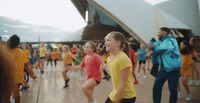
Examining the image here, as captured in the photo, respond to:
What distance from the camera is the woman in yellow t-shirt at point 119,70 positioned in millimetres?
4020

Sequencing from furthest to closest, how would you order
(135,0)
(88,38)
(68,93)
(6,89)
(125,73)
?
1. (88,38)
2. (135,0)
3. (68,93)
4. (125,73)
5. (6,89)

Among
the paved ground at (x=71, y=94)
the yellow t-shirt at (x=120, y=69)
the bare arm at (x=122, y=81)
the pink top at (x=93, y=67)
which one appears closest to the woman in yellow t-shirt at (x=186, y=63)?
the paved ground at (x=71, y=94)

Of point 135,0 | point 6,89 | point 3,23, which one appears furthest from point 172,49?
point 3,23

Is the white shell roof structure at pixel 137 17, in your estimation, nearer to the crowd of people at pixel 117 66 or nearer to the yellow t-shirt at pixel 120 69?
the crowd of people at pixel 117 66

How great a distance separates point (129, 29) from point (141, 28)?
123 cm

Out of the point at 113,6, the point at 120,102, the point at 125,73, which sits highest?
the point at 113,6

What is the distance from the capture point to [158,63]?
6730 millimetres

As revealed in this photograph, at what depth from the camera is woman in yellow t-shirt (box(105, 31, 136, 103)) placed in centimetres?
402

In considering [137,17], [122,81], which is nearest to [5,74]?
[122,81]

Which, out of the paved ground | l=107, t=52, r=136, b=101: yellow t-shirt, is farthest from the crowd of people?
the paved ground

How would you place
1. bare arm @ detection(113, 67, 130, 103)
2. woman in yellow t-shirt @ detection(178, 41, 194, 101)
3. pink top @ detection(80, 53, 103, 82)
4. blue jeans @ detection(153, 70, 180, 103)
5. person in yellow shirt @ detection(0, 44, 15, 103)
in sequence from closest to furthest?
person in yellow shirt @ detection(0, 44, 15, 103)
bare arm @ detection(113, 67, 130, 103)
blue jeans @ detection(153, 70, 180, 103)
pink top @ detection(80, 53, 103, 82)
woman in yellow t-shirt @ detection(178, 41, 194, 101)

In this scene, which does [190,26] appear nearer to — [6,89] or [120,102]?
[120,102]

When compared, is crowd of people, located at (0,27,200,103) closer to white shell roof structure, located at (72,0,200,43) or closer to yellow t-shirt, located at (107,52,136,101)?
yellow t-shirt, located at (107,52,136,101)

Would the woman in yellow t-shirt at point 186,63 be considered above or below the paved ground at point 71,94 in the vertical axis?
above
